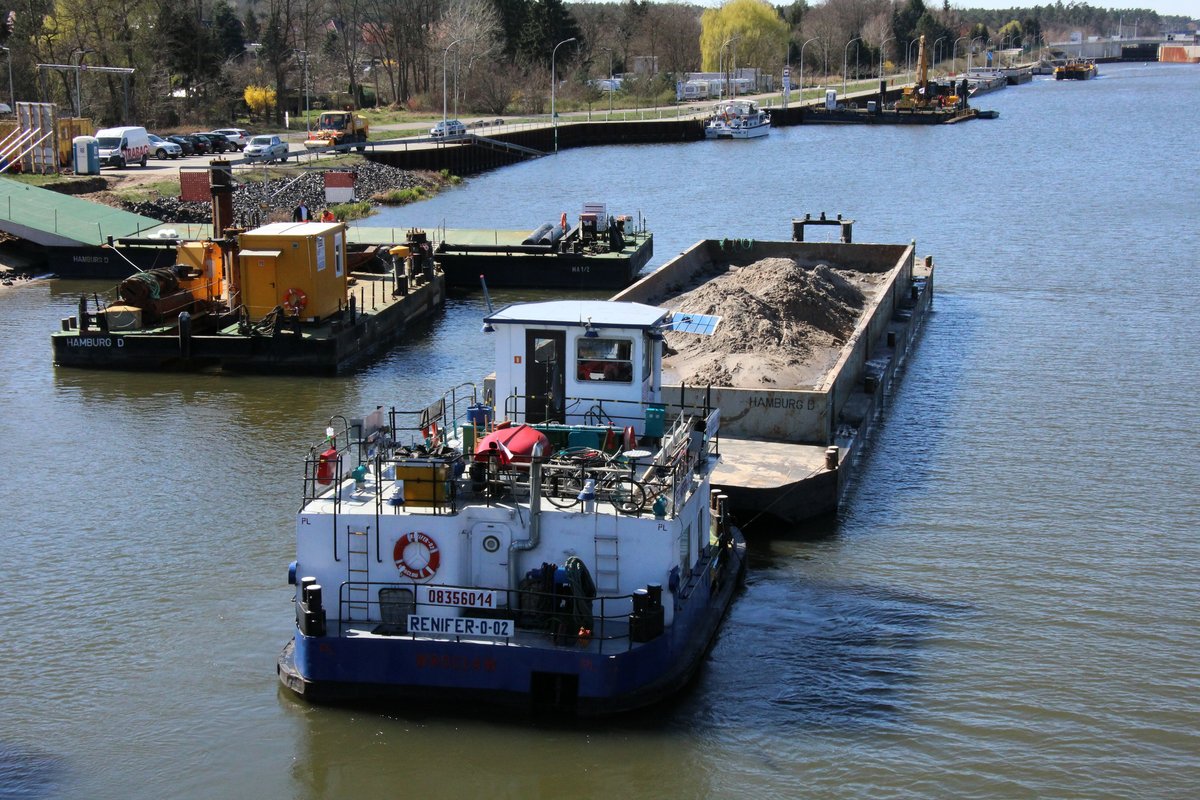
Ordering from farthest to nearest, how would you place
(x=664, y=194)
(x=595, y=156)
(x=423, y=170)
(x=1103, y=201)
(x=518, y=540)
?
1. (x=595, y=156)
2. (x=423, y=170)
3. (x=664, y=194)
4. (x=1103, y=201)
5. (x=518, y=540)

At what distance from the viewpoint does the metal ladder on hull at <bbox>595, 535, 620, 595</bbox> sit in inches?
591

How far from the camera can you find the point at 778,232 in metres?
54.0

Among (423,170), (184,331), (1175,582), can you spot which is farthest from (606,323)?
(423,170)

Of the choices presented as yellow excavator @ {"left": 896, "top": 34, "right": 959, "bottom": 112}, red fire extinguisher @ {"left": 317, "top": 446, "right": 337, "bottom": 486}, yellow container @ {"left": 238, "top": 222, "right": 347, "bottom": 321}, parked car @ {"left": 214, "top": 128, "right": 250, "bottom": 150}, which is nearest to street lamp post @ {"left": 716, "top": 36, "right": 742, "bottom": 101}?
yellow excavator @ {"left": 896, "top": 34, "right": 959, "bottom": 112}

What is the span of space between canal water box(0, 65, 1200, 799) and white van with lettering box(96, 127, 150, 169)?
24.1 metres

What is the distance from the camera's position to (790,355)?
27.0 m

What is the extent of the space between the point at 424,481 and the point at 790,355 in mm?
13324

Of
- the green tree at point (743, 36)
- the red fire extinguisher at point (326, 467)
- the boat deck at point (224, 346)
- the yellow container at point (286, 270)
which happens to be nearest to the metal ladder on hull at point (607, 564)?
the red fire extinguisher at point (326, 467)

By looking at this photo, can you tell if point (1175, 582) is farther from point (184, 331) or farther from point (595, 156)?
point (595, 156)

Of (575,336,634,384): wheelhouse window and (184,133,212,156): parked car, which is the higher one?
(184,133,212,156): parked car

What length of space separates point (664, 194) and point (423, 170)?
13906 millimetres

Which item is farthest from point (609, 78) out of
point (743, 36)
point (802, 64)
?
point (802, 64)

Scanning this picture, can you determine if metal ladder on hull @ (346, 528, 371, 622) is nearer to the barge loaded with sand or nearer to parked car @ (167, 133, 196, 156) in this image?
the barge loaded with sand

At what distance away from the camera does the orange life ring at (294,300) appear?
31359 mm
